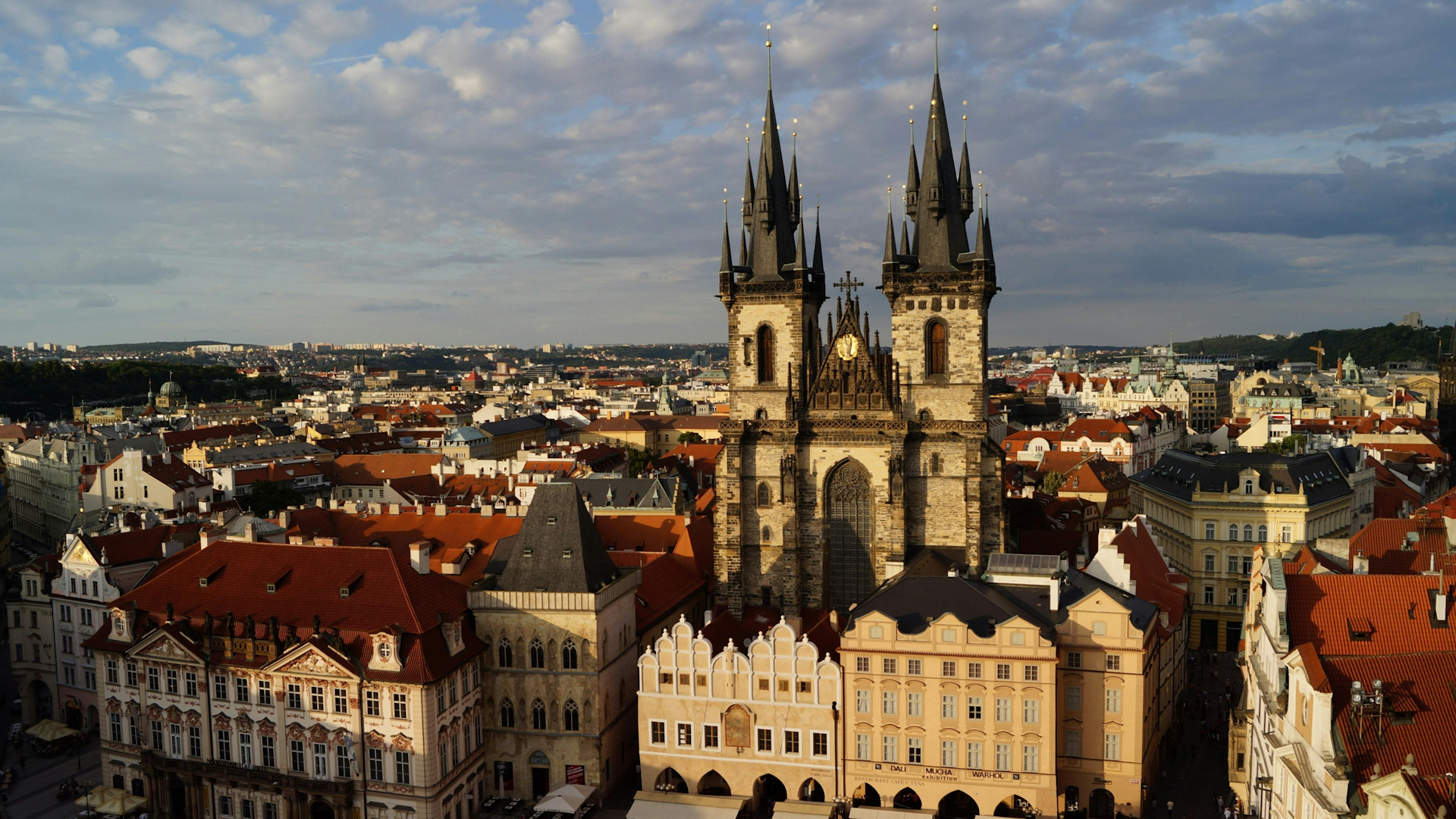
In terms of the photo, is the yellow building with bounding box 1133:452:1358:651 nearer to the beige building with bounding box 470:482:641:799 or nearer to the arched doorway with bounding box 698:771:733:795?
the arched doorway with bounding box 698:771:733:795

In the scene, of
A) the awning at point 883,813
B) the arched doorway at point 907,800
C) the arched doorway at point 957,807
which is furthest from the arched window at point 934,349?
the awning at point 883,813

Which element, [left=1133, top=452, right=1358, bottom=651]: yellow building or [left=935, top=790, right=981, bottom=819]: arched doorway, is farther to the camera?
[left=1133, top=452, right=1358, bottom=651]: yellow building

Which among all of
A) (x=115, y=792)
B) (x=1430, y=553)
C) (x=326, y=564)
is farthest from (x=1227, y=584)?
(x=115, y=792)

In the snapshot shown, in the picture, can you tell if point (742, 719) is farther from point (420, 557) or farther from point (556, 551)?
point (420, 557)

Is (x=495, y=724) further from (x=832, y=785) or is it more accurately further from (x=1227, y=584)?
(x=1227, y=584)

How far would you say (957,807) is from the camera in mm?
51688

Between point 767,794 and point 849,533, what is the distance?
20682mm

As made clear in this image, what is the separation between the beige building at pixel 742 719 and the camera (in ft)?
170

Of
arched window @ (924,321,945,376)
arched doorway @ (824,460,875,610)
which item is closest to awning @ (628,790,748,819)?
arched doorway @ (824,460,875,610)

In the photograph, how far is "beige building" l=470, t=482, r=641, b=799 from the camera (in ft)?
178

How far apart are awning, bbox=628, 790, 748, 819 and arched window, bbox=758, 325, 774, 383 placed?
95.9ft

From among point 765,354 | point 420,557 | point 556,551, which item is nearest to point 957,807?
point 556,551

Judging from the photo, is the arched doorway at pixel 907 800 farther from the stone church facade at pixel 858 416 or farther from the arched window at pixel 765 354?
the arched window at pixel 765 354

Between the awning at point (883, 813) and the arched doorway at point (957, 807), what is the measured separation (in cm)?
165
